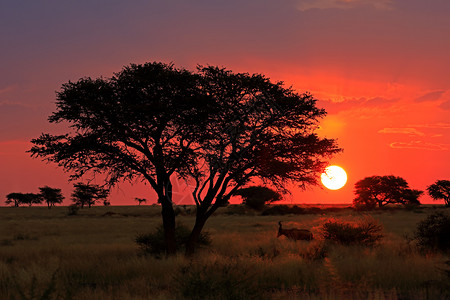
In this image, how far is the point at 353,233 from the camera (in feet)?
72.4

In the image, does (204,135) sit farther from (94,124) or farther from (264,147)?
(94,124)

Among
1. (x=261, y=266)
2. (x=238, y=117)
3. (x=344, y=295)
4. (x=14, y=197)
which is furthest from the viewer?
(x=14, y=197)

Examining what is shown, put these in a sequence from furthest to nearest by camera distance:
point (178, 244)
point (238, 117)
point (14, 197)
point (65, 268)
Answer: point (14, 197) → point (178, 244) → point (238, 117) → point (65, 268)

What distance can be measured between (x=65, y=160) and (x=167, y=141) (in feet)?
15.8

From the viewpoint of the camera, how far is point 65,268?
52.2 ft

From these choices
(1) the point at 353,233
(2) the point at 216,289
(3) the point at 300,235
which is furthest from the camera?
(3) the point at 300,235

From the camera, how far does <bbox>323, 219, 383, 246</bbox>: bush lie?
2209 cm

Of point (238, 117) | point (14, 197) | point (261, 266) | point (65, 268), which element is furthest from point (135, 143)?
point (14, 197)

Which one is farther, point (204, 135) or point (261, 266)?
point (204, 135)

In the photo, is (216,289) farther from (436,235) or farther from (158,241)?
(436,235)

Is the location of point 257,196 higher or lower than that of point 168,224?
higher

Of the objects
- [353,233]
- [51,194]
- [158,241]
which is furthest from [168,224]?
[51,194]

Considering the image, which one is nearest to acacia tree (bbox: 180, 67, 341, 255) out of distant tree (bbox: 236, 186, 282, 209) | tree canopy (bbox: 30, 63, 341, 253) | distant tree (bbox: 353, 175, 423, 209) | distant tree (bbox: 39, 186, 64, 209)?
tree canopy (bbox: 30, 63, 341, 253)

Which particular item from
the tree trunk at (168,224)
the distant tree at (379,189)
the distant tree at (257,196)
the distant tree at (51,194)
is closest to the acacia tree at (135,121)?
the tree trunk at (168,224)
